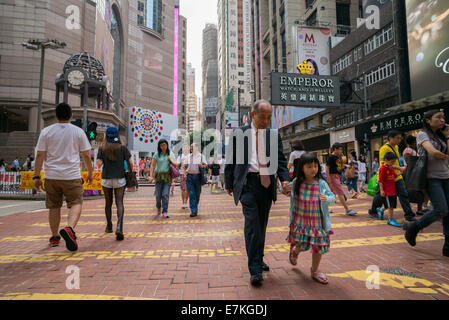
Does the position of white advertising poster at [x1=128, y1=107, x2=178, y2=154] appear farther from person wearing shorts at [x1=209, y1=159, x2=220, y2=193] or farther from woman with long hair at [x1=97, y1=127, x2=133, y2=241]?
woman with long hair at [x1=97, y1=127, x2=133, y2=241]

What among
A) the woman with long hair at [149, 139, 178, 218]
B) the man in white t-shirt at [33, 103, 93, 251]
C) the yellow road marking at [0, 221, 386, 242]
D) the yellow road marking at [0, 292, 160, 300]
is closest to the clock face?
the woman with long hair at [149, 139, 178, 218]

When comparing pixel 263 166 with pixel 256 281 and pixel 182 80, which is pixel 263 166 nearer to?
pixel 256 281

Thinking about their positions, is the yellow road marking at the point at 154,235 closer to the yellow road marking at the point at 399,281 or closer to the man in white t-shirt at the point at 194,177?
the man in white t-shirt at the point at 194,177

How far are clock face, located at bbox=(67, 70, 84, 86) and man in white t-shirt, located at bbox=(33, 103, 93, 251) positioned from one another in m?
21.7

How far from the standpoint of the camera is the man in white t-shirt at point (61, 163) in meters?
3.75

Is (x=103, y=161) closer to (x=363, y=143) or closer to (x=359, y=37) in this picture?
(x=363, y=143)

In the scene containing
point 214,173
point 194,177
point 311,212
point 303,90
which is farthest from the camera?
point 303,90

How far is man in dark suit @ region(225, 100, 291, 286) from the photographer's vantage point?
2656 millimetres

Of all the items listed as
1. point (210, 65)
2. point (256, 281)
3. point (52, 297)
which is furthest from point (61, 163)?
point (210, 65)

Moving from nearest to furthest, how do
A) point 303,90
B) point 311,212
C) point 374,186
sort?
point 311,212 < point 374,186 < point 303,90

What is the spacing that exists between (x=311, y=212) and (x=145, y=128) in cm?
4603

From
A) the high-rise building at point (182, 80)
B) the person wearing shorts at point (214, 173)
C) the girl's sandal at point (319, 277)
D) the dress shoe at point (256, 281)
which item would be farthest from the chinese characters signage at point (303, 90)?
the high-rise building at point (182, 80)

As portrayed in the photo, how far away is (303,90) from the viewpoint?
16.2 m

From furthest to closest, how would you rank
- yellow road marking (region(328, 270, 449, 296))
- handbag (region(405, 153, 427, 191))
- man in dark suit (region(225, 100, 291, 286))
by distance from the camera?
handbag (region(405, 153, 427, 191))
man in dark suit (region(225, 100, 291, 286))
yellow road marking (region(328, 270, 449, 296))
